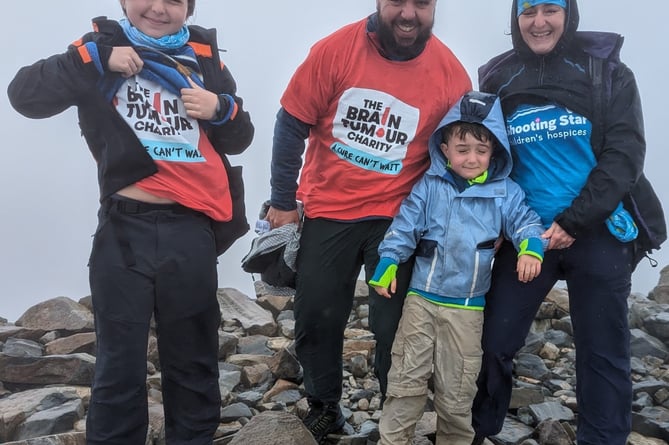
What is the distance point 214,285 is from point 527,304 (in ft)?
6.11

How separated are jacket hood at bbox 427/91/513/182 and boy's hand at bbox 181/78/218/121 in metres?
1.42

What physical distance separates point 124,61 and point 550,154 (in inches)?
95.2

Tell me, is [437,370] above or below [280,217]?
below

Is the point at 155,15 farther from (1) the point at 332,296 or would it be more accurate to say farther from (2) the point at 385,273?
(1) the point at 332,296

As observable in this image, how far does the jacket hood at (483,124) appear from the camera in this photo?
3.91 metres

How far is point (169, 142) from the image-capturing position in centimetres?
352

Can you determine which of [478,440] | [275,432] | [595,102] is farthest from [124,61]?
[478,440]

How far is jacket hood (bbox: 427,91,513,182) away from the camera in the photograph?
3908 millimetres

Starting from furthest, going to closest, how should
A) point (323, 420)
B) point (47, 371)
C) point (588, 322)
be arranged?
1. point (47, 371)
2. point (323, 420)
3. point (588, 322)

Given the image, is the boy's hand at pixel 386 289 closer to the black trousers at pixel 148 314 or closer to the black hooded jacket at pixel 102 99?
the black trousers at pixel 148 314

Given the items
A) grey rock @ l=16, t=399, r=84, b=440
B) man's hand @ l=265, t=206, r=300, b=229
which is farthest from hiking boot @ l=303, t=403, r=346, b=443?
grey rock @ l=16, t=399, r=84, b=440

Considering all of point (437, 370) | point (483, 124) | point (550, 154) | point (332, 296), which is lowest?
point (437, 370)

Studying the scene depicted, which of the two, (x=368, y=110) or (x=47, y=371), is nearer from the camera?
(x=368, y=110)

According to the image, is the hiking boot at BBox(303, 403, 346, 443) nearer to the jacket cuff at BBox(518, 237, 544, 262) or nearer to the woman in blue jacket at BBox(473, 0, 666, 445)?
the woman in blue jacket at BBox(473, 0, 666, 445)
